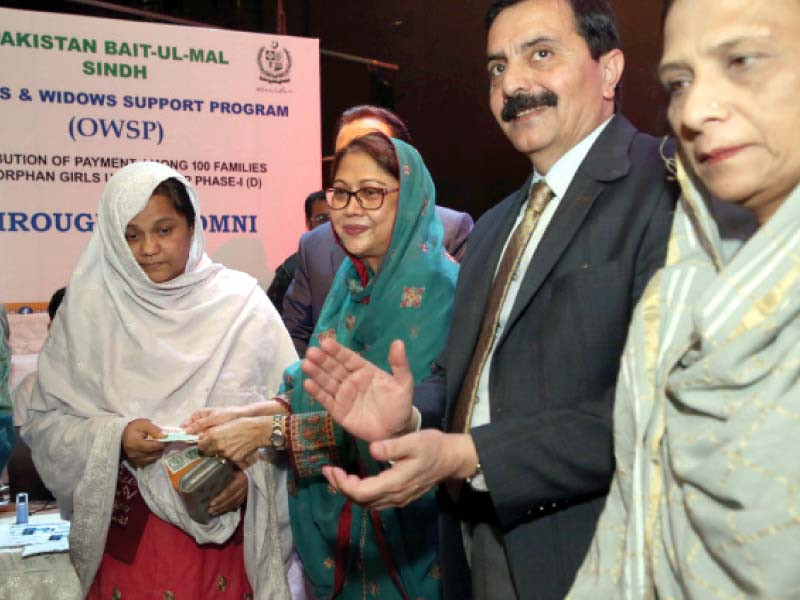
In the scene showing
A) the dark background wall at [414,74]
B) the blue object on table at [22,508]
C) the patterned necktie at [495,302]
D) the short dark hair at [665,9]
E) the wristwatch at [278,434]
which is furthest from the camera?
the dark background wall at [414,74]

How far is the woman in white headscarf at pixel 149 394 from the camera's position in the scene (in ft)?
7.01

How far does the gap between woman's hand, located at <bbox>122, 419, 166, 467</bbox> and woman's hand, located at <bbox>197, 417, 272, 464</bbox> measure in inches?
5.4

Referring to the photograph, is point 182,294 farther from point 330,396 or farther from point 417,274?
point 330,396

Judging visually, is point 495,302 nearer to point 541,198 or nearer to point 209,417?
point 541,198

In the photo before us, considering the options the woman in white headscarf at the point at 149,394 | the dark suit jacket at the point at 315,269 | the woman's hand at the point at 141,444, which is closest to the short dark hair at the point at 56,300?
the dark suit jacket at the point at 315,269

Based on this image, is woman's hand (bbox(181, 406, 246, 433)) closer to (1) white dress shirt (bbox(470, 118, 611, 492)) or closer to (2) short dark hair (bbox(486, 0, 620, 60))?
(1) white dress shirt (bbox(470, 118, 611, 492))

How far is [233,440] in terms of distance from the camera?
2.09 meters

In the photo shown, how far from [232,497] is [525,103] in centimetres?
130

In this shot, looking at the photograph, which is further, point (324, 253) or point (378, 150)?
point (324, 253)

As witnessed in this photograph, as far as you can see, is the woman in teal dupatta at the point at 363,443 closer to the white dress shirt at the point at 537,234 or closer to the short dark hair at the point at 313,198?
the white dress shirt at the point at 537,234

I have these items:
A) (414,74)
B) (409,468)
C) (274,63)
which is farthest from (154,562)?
(414,74)

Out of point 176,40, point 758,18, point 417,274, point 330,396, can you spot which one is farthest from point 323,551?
point 176,40

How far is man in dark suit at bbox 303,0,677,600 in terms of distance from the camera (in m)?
1.33

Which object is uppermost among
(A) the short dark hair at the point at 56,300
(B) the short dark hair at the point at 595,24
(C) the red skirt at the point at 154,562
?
(B) the short dark hair at the point at 595,24
